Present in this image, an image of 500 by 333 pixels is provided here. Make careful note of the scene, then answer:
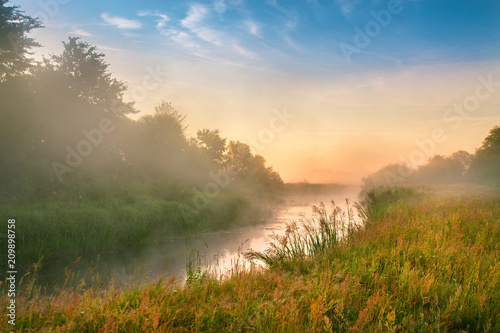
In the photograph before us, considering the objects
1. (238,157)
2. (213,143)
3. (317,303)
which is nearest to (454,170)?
(238,157)

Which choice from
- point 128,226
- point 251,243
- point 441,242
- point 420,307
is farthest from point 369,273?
point 128,226

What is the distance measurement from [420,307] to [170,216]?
13.4 meters

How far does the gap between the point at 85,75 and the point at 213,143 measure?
679 inches

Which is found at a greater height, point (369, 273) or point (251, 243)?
point (369, 273)

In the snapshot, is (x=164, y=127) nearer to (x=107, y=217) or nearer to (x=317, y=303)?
(x=107, y=217)

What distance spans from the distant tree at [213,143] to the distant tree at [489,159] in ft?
104

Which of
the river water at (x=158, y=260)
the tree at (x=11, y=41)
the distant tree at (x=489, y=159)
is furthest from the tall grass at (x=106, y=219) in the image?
the distant tree at (x=489, y=159)

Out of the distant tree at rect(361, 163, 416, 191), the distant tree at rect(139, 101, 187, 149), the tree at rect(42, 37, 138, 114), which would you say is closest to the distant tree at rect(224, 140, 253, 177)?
the distant tree at rect(139, 101, 187, 149)

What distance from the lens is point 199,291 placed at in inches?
172

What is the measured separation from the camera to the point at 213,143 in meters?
39.0

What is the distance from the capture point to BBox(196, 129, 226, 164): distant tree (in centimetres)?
3888

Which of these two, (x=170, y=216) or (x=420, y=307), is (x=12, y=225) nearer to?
(x=170, y=216)

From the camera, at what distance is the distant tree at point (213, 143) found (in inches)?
1531

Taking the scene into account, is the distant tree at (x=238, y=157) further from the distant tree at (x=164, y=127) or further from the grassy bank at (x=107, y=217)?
the grassy bank at (x=107, y=217)
